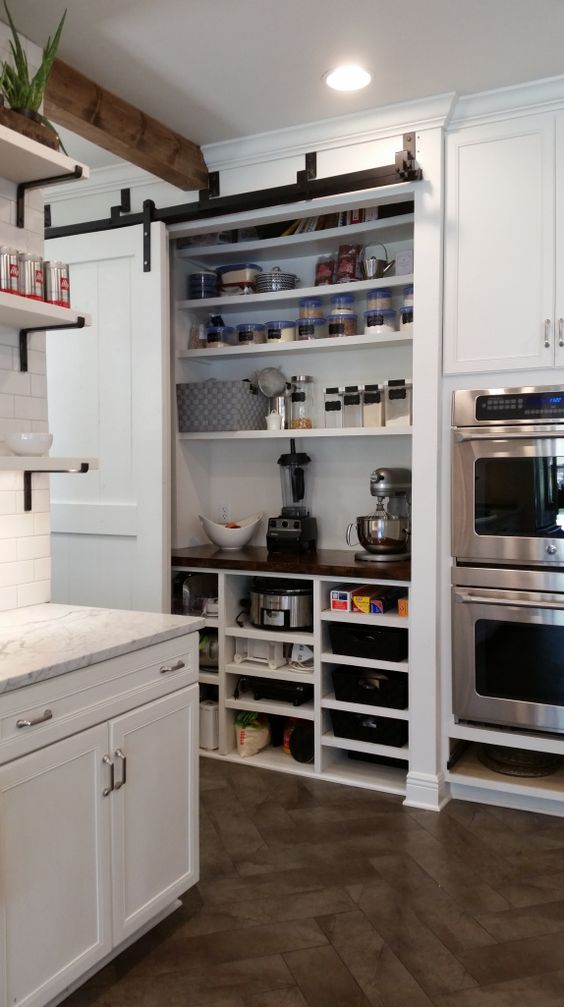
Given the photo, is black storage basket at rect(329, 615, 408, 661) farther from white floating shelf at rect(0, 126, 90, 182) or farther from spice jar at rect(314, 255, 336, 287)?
white floating shelf at rect(0, 126, 90, 182)

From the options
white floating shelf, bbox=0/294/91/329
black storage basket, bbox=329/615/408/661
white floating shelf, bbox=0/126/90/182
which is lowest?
black storage basket, bbox=329/615/408/661

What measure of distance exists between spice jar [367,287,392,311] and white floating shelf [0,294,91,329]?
1.39m

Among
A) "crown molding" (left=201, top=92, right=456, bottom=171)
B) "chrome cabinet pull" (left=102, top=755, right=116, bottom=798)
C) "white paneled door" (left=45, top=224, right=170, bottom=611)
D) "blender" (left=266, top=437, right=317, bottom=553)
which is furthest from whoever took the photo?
"blender" (left=266, top=437, right=317, bottom=553)

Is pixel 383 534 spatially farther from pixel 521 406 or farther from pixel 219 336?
pixel 219 336

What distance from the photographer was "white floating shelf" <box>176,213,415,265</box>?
337 cm

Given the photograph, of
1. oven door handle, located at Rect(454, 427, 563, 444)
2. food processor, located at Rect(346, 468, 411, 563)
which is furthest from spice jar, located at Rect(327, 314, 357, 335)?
oven door handle, located at Rect(454, 427, 563, 444)

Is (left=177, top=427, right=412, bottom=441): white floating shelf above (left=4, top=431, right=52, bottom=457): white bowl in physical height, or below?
above

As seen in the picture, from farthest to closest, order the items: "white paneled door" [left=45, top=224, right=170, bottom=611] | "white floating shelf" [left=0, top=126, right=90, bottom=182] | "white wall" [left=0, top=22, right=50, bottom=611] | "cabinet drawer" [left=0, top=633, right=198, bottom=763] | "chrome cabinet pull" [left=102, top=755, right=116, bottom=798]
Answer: "white paneled door" [left=45, top=224, right=170, bottom=611]
"white wall" [left=0, top=22, right=50, bottom=611]
"white floating shelf" [left=0, top=126, right=90, bottom=182]
"chrome cabinet pull" [left=102, top=755, right=116, bottom=798]
"cabinet drawer" [left=0, top=633, right=198, bottom=763]

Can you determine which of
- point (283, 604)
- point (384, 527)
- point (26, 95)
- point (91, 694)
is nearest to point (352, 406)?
point (384, 527)

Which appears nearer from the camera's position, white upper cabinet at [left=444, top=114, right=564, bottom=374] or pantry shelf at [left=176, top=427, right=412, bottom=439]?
white upper cabinet at [left=444, top=114, right=564, bottom=374]

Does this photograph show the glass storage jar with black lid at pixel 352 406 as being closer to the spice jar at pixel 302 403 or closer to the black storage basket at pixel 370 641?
the spice jar at pixel 302 403

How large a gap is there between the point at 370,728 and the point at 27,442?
1.83m

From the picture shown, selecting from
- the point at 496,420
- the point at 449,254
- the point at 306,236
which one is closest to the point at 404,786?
the point at 496,420

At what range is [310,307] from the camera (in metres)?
3.59
